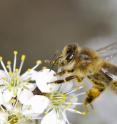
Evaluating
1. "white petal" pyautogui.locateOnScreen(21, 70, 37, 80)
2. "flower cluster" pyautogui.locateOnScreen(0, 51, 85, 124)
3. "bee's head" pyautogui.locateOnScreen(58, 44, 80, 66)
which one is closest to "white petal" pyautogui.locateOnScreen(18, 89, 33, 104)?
"flower cluster" pyautogui.locateOnScreen(0, 51, 85, 124)

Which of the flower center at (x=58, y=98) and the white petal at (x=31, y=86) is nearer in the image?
the white petal at (x=31, y=86)

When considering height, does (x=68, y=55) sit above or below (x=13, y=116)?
above

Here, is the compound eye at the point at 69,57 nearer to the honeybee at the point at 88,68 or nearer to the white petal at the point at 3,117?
the honeybee at the point at 88,68

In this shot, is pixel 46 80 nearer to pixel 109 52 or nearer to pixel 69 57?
pixel 69 57

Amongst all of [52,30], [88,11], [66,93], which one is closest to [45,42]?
[52,30]

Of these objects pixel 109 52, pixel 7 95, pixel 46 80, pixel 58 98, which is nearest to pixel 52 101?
pixel 58 98

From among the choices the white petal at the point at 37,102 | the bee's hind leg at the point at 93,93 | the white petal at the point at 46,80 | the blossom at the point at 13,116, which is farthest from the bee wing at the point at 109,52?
the blossom at the point at 13,116

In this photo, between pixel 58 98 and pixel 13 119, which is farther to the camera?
pixel 58 98
